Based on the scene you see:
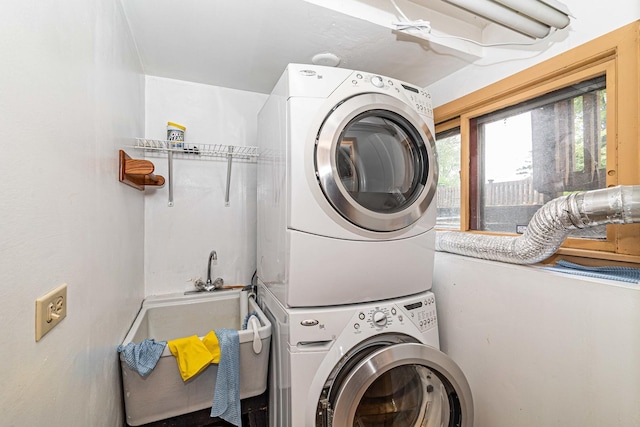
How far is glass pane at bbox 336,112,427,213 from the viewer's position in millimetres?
1264

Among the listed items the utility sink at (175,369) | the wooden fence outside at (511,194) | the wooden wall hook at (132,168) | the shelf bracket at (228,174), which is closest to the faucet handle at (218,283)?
the utility sink at (175,369)

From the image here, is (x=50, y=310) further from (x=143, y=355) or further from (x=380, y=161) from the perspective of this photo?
(x=380, y=161)

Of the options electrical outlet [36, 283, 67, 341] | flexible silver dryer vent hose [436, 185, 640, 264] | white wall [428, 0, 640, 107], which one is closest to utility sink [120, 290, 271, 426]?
electrical outlet [36, 283, 67, 341]

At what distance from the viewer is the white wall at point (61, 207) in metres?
0.54

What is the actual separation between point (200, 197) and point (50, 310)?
4.71ft

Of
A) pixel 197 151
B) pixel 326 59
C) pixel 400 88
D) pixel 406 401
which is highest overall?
pixel 326 59

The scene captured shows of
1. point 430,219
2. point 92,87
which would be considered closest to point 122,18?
point 92,87

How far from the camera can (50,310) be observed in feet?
2.13

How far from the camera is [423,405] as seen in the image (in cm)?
132

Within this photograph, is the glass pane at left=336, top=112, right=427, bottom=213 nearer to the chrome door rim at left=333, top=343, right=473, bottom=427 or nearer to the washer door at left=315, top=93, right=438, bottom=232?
the washer door at left=315, top=93, right=438, bottom=232

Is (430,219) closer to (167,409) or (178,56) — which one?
(167,409)

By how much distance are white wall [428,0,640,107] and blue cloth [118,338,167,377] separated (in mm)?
2166

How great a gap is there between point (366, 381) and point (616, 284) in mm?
944

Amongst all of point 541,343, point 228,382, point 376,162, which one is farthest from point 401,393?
point 376,162
